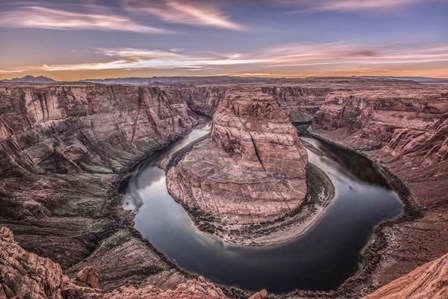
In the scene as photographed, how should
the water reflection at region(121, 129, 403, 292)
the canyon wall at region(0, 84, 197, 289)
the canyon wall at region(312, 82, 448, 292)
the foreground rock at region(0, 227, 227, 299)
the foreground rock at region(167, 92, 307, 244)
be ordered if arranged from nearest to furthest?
1. the foreground rock at region(0, 227, 227, 299)
2. the water reflection at region(121, 129, 403, 292)
3. the canyon wall at region(0, 84, 197, 289)
4. the canyon wall at region(312, 82, 448, 292)
5. the foreground rock at region(167, 92, 307, 244)

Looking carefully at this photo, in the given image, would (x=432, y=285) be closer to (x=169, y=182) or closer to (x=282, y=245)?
(x=282, y=245)

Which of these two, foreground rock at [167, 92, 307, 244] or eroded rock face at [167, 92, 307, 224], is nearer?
foreground rock at [167, 92, 307, 244]

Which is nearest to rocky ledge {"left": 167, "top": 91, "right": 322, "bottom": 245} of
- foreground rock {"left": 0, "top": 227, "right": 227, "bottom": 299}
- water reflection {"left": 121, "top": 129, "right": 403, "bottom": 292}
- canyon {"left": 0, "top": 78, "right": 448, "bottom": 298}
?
canyon {"left": 0, "top": 78, "right": 448, "bottom": 298}

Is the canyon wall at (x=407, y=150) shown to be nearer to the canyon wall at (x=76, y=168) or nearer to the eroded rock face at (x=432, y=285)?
the eroded rock face at (x=432, y=285)

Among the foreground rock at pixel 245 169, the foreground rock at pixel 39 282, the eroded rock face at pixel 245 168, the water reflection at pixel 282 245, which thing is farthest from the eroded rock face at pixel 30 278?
the eroded rock face at pixel 245 168

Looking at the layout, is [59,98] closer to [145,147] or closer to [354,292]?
[145,147]

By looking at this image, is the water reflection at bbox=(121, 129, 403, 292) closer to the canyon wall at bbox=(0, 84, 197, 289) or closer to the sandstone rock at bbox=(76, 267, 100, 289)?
the canyon wall at bbox=(0, 84, 197, 289)

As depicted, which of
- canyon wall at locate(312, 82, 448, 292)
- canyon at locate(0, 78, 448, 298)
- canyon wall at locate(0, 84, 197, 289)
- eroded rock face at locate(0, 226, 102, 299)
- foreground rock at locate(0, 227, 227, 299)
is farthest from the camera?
canyon wall at locate(312, 82, 448, 292)

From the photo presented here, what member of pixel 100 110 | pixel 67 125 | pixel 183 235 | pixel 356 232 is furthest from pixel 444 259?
pixel 100 110

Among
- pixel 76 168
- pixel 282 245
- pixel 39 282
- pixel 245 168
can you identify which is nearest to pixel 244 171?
pixel 245 168
